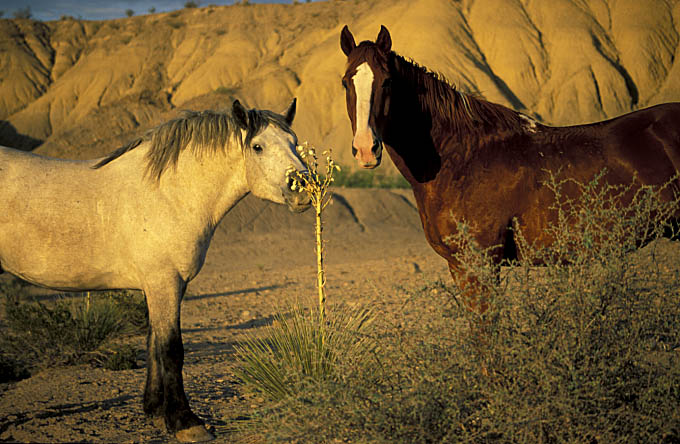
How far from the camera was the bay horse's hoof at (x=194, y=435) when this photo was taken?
4.04m

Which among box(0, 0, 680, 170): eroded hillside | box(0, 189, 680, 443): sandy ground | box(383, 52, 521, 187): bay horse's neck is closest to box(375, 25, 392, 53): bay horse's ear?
box(383, 52, 521, 187): bay horse's neck

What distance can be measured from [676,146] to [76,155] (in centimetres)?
3327

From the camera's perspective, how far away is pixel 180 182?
4262 mm

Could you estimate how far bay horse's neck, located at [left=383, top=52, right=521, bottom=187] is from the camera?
4418 mm

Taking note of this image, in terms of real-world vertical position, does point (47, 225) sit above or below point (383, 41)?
below

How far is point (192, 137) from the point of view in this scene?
434 centimetres

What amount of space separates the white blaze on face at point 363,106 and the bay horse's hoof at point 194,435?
2.35 meters

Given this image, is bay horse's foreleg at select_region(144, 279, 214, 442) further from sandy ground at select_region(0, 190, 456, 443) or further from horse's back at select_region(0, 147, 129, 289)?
horse's back at select_region(0, 147, 129, 289)

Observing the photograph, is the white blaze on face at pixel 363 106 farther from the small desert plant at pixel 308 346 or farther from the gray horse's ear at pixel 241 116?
the gray horse's ear at pixel 241 116

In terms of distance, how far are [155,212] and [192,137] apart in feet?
2.16

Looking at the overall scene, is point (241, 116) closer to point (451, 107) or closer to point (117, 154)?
point (117, 154)

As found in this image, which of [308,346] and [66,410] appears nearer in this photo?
[308,346]

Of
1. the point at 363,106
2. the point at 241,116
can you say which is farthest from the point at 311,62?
the point at 363,106

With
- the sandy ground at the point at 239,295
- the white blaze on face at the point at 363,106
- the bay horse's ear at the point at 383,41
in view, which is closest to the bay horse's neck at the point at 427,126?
the bay horse's ear at the point at 383,41
